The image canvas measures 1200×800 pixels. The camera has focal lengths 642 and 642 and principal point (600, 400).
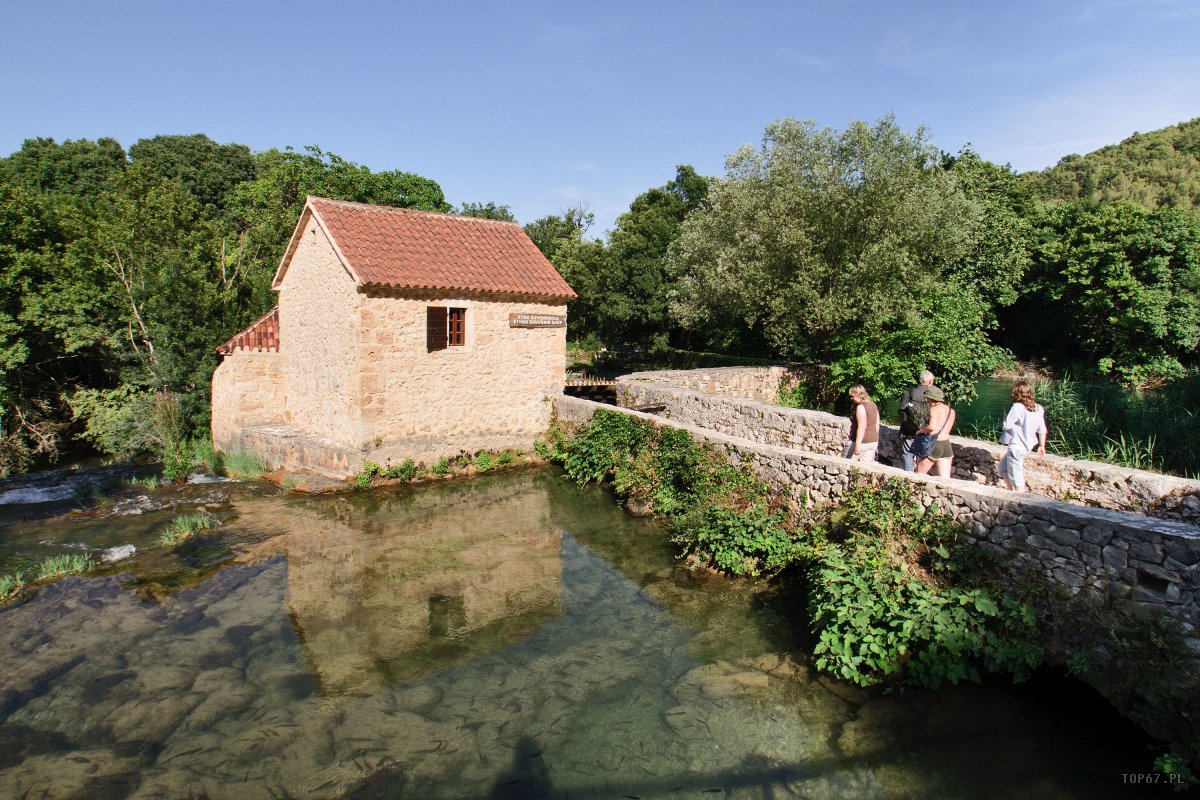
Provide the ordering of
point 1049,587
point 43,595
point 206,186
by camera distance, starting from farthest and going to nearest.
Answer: point 206,186 → point 43,595 → point 1049,587

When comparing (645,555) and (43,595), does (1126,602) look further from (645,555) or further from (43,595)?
(43,595)

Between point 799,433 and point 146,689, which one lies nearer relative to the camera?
point 146,689

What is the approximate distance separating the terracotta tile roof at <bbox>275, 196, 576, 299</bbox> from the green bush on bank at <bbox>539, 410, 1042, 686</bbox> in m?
7.31

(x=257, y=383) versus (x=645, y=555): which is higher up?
(x=257, y=383)

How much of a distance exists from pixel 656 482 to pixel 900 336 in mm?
9952

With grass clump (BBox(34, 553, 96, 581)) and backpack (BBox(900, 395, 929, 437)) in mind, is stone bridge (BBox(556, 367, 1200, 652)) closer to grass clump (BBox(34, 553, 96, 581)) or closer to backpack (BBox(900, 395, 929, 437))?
backpack (BBox(900, 395, 929, 437))

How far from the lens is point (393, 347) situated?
43.7 feet

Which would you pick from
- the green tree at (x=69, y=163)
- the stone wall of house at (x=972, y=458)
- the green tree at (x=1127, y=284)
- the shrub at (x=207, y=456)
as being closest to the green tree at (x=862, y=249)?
the stone wall of house at (x=972, y=458)

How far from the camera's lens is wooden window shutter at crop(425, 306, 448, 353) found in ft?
47.1

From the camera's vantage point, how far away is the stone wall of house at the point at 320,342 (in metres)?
13.2

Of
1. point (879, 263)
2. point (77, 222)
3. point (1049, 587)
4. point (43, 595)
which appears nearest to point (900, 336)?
point (879, 263)

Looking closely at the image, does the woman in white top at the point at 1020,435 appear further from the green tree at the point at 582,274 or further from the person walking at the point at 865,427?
the green tree at the point at 582,274

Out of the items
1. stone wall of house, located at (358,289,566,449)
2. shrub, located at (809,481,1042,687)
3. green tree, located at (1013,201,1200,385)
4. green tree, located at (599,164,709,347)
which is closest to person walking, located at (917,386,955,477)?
shrub, located at (809,481,1042,687)

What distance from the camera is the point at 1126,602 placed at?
17.7 feet
